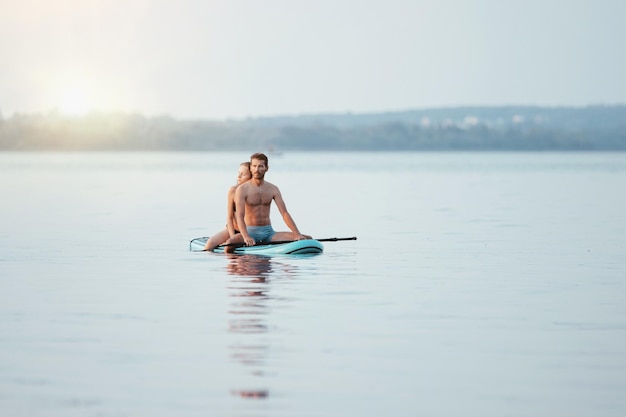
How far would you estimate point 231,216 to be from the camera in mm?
21906

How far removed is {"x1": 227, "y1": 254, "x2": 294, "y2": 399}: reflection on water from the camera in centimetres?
1111

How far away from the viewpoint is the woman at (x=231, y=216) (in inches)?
852

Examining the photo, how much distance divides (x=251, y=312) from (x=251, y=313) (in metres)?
0.09

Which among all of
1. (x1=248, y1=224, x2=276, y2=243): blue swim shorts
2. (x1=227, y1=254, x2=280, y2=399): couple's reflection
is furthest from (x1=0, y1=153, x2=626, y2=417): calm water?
(x1=248, y1=224, x2=276, y2=243): blue swim shorts

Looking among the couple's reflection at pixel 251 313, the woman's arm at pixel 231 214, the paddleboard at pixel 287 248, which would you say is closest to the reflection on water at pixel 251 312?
the couple's reflection at pixel 251 313

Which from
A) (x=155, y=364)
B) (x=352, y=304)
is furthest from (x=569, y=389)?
(x=352, y=304)

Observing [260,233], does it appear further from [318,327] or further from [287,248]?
[318,327]

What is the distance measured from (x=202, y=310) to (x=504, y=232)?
15.9 m

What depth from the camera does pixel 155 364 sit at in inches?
446

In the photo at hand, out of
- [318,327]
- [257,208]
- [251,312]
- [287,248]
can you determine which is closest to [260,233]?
[257,208]

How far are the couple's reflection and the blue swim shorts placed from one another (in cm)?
42

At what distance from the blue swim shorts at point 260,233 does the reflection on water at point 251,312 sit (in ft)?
1.38

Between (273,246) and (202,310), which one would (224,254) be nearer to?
(273,246)

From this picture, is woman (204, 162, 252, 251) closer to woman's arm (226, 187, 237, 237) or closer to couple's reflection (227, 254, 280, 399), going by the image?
woman's arm (226, 187, 237, 237)
